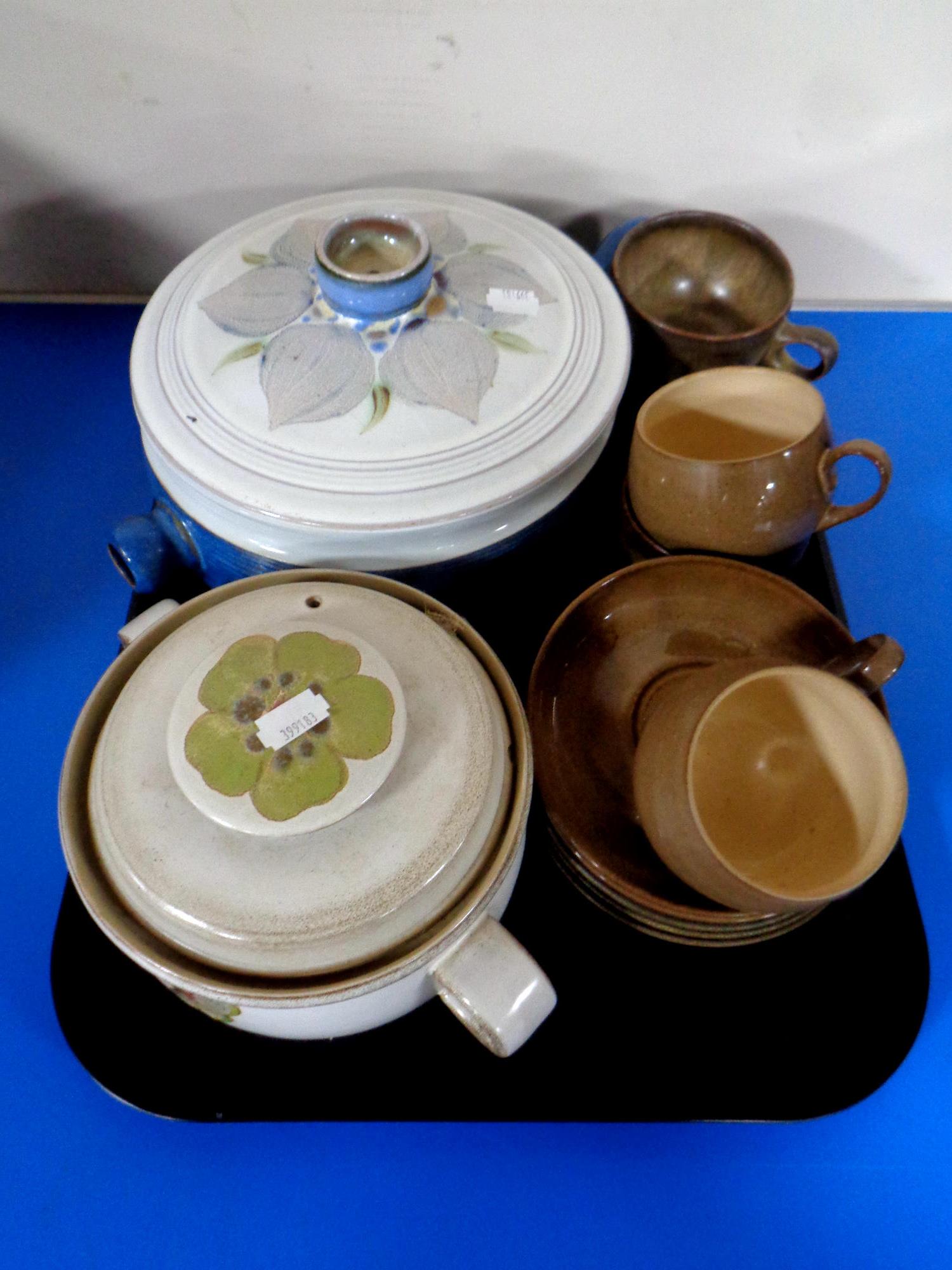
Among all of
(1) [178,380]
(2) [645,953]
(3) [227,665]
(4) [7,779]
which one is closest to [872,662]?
(2) [645,953]

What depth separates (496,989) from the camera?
1.53 ft

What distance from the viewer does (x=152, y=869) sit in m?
0.47

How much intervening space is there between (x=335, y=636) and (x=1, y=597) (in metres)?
0.55

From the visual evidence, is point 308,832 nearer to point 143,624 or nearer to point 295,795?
point 295,795

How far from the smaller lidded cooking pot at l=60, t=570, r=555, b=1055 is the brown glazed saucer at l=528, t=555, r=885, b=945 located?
75 millimetres

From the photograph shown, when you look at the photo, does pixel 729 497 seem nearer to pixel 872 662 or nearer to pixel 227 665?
pixel 872 662

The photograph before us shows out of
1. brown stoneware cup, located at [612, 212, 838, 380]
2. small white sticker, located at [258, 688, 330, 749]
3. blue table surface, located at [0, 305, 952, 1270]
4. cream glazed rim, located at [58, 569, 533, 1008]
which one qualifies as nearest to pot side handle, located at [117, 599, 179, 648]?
cream glazed rim, located at [58, 569, 533, 1008]

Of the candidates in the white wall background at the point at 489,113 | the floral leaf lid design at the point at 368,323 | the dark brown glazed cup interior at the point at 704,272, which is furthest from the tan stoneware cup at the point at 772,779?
the white wall background at the point at 489,113

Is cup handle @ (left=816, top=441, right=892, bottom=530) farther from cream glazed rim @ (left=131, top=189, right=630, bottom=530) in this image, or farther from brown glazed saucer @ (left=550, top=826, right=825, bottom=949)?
brown glazed saucer @ (left=550, top=826, right=825, bottom=949)

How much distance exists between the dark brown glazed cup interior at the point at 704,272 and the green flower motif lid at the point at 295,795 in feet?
1.70

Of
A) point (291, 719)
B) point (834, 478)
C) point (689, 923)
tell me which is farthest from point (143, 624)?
point (834, 478)

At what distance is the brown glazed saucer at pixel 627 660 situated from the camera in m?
0.57

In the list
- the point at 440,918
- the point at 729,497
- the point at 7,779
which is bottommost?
the point at 7,779

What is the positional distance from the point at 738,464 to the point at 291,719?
37cm
